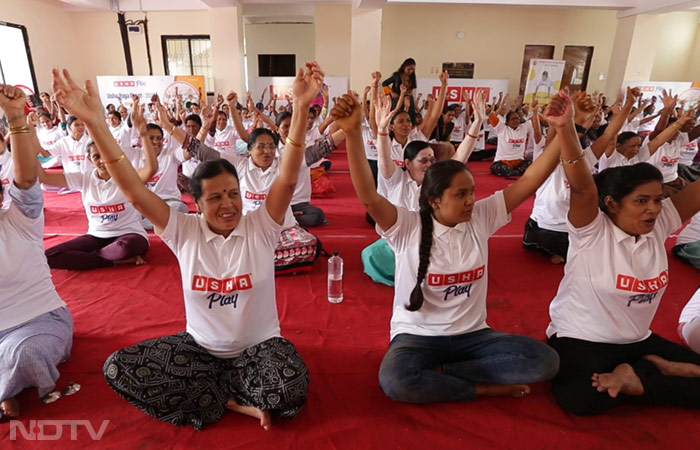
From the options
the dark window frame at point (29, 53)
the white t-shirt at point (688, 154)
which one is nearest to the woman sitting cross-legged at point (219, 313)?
the white t-shirt at point (688, 154)

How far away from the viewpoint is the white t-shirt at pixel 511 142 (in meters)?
6.75

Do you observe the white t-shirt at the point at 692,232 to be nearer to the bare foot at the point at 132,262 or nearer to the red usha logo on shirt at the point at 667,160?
the red usha logo on shirt at the point at 667,160

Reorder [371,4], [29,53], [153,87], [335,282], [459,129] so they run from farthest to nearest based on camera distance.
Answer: [29,53] → [153,87] → [459,129] → [371,4] → [335,282]

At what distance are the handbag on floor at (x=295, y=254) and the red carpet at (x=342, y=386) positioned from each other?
0.24ft

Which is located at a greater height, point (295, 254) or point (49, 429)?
point (295, 254)

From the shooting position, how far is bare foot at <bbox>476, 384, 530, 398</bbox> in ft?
6.13

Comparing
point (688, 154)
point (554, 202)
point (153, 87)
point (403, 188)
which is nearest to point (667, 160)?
point (688, 154)

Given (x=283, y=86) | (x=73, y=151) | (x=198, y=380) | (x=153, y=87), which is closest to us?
(x=198, y=380)

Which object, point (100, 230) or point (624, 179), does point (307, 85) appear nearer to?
point (624, 179)

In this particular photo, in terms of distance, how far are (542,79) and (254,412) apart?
10934 mm

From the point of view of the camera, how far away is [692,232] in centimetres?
341

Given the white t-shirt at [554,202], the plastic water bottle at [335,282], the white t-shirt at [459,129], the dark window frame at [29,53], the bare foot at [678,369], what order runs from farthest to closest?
the dark window frame at [29,53] → the white t-shirt at [459,129] → the white t-shirt at [554,202] → the plastic water bottle at [335,282] → the bare foot at [678,369]

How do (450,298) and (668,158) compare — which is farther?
(668,158)

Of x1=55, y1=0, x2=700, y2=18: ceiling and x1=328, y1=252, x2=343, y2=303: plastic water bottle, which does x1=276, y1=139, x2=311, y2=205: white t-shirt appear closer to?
x1=328, y1=252, x2=343, y2=303: plastic water bottle
